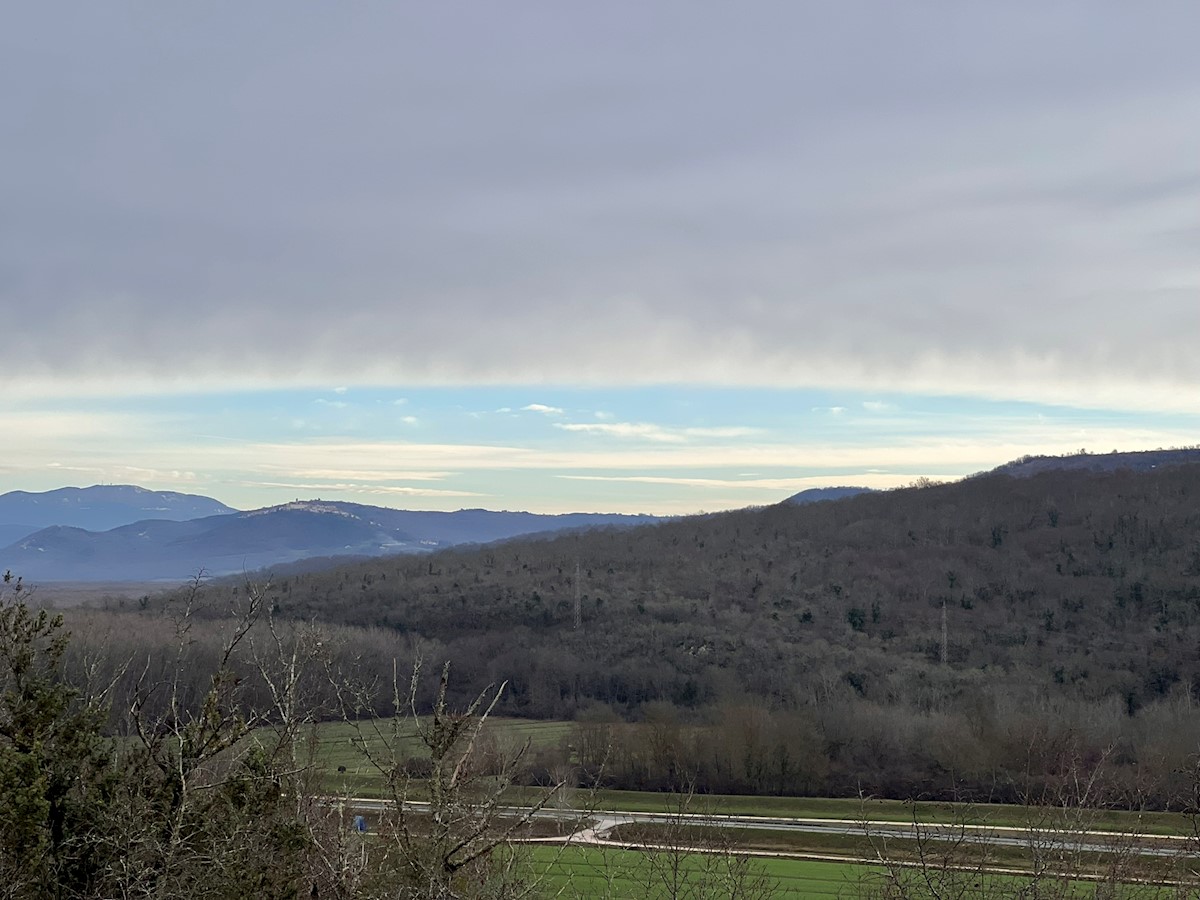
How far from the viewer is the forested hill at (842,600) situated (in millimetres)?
97000

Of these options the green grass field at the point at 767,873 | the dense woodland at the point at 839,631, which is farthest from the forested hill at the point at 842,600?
Result: the green grass field at the point at 767,873

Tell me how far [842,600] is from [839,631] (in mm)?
11818

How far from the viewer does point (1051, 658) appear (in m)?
101

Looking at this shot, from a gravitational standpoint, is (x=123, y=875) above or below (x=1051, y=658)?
above

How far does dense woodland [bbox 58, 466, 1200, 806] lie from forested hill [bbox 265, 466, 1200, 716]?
0.40 metres

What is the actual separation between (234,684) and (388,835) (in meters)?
3.30

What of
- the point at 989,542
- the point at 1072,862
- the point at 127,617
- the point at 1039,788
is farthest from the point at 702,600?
the point at 1072,862

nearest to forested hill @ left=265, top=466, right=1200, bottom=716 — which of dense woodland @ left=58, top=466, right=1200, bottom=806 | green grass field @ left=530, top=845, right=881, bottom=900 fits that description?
dense woodland @ left=58, top=466, right=1200, bottom=806

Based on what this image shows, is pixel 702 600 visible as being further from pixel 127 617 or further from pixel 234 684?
pixel 234 684

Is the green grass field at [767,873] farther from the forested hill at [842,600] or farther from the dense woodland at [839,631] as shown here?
the forested hill at [842,600]

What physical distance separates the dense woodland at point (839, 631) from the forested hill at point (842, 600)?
0.40m

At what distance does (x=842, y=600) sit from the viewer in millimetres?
129625

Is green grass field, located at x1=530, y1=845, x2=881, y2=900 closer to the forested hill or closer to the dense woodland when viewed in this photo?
the dense woodland

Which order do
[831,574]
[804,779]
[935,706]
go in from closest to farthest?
[804,779]
[935,706]
[831,574]
